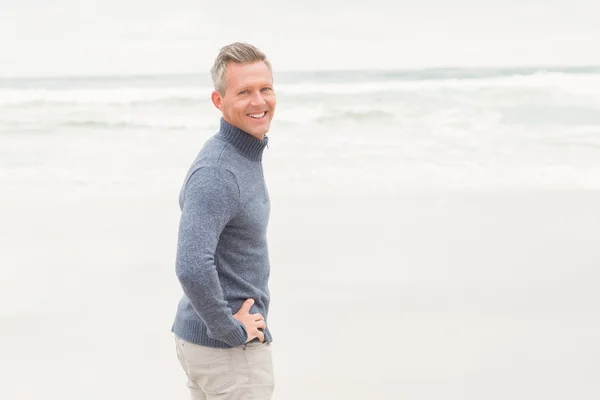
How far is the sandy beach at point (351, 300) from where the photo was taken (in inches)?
150

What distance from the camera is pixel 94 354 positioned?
13.5 ft

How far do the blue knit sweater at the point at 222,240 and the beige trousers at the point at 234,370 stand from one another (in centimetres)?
3

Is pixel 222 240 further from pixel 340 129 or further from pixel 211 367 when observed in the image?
pixel 340 129

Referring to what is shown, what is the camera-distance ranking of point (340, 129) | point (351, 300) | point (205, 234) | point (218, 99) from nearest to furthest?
point (205, 234) → point (218, 99) → point (351, 300) → point (340, 129)

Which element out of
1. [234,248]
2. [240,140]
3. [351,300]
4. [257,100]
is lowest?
[351,300]

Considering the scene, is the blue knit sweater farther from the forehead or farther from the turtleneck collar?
the forehead

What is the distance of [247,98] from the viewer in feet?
6.89

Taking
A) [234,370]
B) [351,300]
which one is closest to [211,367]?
[234,370]

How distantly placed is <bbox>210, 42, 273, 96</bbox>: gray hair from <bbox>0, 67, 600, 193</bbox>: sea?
20.6 feet

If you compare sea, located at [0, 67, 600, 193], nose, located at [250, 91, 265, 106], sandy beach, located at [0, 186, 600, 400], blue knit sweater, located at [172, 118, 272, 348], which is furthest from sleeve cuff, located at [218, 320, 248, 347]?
sea, located at [0, 67, 600, 193]

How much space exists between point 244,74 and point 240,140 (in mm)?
172

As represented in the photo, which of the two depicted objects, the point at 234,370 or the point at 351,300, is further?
the point at 351,300

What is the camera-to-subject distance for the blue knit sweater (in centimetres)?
191

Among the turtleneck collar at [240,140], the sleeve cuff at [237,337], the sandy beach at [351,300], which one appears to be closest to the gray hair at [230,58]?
A: the turtleneck collar at [240,140]
